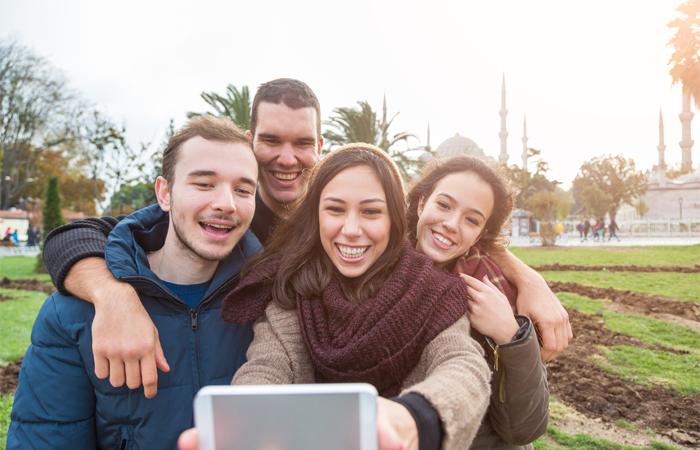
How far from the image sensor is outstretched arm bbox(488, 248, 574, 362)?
2340 mm

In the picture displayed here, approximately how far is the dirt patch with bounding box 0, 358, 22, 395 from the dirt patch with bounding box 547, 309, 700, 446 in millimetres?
6483

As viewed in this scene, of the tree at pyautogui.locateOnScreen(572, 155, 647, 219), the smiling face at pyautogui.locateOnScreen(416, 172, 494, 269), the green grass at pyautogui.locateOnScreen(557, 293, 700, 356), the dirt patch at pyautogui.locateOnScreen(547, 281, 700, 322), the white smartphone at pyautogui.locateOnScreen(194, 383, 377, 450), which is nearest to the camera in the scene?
the white smartphone at pyautogui.locateOnScreen(194, 383, 377, 450)

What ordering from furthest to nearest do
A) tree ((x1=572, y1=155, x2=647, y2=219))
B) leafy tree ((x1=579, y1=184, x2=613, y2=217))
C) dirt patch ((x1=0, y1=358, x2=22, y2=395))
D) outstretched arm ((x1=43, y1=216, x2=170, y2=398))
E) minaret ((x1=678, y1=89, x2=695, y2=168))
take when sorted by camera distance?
minaret ((x1=678, y1=89, x2=695, y2=168))
tree ((x1=572, y1=155, x2=647, y2=219))
leafy tree ((x1=579, y1=184, x2=613, y2=217))
dirt patch ((x1=0, y1=358, x2=22, y2=395))
outstretched arm ((x1=43, y1=216, x2=170, y2=398))

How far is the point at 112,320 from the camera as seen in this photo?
5.83 feet

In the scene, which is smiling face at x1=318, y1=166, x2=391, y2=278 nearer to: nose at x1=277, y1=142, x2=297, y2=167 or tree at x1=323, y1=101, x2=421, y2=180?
nose at x1=277, y1=142, x2=297, y2=167

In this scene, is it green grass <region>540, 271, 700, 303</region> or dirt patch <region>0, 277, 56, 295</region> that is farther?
dirt patch <region>0, 277, 56, 295</region>

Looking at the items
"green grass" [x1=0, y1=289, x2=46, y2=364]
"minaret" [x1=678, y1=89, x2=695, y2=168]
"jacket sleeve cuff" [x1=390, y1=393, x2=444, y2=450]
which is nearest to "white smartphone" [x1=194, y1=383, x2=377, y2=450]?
"jacket sleeve cuff" [x1=390, y1=393, x2=444, y2=450]

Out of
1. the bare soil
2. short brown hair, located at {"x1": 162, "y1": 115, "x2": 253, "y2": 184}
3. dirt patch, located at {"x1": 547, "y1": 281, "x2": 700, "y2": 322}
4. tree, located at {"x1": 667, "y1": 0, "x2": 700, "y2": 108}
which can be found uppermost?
tree, located at {"x1": 667, "y1": 0, "x2": 700, "y2": 108}

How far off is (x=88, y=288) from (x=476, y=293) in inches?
70.9

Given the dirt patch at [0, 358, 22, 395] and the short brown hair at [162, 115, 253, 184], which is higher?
the short brown hair at [162, 115, 253, 184]

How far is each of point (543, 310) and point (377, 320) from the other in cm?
108

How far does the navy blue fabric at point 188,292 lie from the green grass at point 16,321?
5.75 m

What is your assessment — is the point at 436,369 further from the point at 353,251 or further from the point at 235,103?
the point at 235,103

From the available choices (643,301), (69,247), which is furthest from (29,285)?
(643,301)
